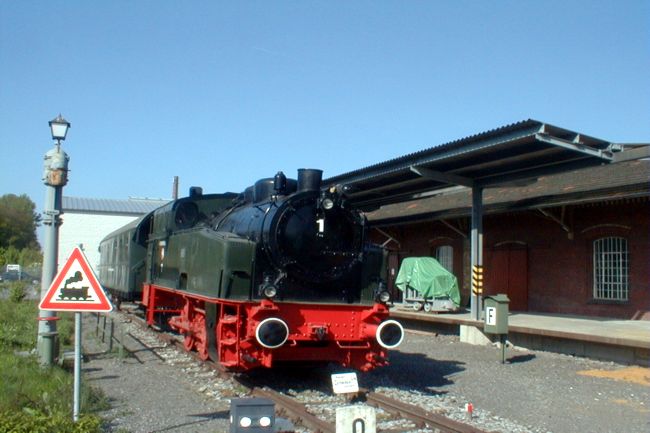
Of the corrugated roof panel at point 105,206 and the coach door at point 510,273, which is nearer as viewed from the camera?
the coach door at point 510,273

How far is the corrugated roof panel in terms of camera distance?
54.1 meters

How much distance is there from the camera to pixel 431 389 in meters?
9.23

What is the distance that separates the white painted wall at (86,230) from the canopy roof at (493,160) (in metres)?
38.4

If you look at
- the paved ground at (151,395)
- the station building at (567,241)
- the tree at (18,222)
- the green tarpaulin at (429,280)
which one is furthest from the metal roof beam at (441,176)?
the tree at (18,222)

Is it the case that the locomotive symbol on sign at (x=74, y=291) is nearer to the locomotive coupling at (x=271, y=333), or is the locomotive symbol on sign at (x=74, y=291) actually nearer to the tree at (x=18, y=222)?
the locomotive coupling at (x=271, y=333)

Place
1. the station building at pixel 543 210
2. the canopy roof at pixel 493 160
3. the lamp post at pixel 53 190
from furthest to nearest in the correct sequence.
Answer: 1. the station building at pixel 543 210
2. the canopy roof at pixel 493 160
3. the lamp post at pixel 53 190

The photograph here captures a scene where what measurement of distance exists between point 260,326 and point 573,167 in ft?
29.8

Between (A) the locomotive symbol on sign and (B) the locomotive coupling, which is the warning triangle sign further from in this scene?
(B) the locomotive coupling

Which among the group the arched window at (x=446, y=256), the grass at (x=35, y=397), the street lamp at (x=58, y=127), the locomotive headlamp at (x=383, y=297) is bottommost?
the grass at (x=35, y=397)

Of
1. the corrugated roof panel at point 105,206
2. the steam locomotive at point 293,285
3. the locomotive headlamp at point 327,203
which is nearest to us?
the steam locomotive at point 293,285

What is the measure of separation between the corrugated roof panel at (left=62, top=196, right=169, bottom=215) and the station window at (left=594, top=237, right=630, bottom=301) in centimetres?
4198

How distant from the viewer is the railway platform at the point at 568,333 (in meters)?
12.0

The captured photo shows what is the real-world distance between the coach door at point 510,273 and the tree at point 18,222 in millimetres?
75777

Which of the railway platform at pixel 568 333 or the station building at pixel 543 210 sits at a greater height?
the station building at pixel 543 210
